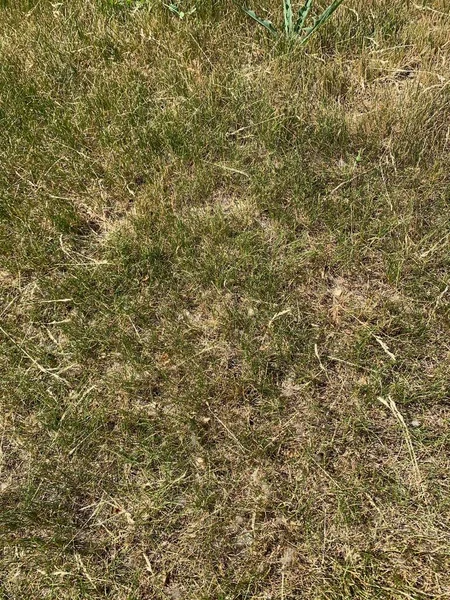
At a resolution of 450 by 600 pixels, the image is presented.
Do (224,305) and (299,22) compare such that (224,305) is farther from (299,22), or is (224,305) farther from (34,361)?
(299,22)

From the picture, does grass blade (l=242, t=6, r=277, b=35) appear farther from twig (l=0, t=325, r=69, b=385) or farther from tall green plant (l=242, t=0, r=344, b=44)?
twig (l=0, t=325, r=69, b=385)

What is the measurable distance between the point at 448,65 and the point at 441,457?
191 cm

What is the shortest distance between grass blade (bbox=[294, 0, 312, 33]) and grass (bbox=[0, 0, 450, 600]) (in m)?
0.10

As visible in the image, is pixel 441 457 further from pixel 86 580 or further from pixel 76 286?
pixel 76 286

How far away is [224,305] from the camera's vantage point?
86.8 inches

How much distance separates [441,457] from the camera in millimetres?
1899

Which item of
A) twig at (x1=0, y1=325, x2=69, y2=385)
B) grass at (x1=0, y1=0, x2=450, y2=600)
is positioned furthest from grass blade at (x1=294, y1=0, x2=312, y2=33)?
twig at (x1=0, y1=325, x2=69, y2=385)

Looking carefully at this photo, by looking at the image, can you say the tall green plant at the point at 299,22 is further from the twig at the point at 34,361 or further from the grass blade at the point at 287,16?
the twig at the point at 34,361

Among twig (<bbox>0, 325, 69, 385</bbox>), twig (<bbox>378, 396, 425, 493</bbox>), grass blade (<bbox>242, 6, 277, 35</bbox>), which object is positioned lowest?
twig (<bbox>0, 325, 69, 385</bbox>)

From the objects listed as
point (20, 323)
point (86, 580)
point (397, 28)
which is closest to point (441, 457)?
point (86, 580)

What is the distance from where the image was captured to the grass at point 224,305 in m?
1.82

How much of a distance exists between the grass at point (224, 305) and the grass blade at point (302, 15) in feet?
0.34

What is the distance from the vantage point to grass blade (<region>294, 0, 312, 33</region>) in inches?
111

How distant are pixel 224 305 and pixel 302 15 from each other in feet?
5.27
